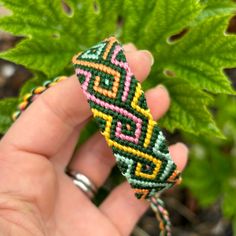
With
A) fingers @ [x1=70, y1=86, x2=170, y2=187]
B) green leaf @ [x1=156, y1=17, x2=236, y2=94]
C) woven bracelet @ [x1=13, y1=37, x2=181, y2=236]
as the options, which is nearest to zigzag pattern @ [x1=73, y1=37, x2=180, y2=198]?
woven bracelet @ [x1=13, y1=37, x2=181, y2=236]

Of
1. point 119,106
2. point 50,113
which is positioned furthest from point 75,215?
point 119,106

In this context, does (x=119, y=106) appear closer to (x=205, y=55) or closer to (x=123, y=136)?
(x=123, y=136)

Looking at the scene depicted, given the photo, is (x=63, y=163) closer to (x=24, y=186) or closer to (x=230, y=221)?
(x=24, y=186)

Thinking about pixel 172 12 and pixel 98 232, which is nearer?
pixel 172 12

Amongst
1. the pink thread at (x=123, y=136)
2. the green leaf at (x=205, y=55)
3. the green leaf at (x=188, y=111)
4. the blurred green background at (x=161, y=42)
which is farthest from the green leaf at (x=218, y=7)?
the pink thread at (x=123, y=136)

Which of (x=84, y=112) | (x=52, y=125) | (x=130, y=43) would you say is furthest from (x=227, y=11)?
(x=52, y=125)

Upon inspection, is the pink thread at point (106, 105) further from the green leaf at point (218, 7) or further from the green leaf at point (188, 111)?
the green leaf at point (218, 7)
